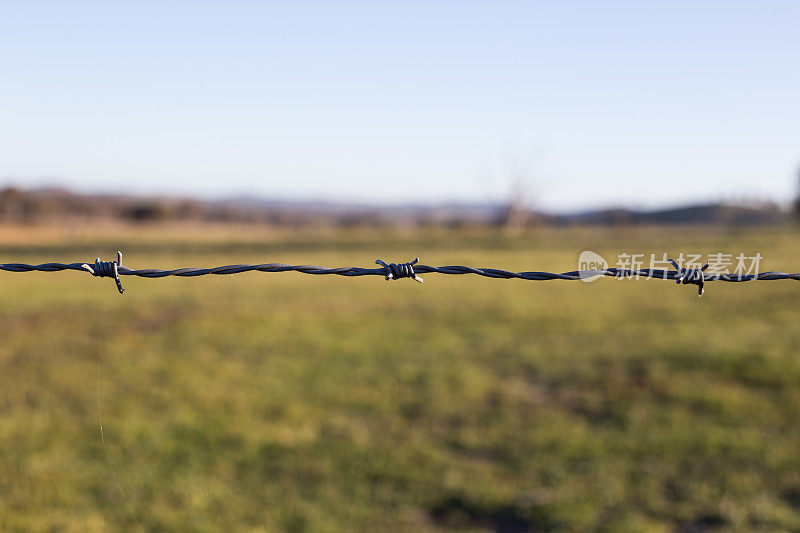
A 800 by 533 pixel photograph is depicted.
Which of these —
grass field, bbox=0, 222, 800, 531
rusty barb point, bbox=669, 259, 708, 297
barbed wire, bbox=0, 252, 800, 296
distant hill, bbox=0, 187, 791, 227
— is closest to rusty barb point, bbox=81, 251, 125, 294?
barbed wire, bbox=0, 252, 800, 296

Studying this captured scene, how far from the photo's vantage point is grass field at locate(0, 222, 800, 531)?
5.16 metres

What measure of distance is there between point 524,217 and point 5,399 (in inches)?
2670

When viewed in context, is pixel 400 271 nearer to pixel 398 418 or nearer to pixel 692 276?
pixel 692 276

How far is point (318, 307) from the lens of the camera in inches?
621

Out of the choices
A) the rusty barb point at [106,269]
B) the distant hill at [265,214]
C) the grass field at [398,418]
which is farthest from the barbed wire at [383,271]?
the distant hill at [265,214]

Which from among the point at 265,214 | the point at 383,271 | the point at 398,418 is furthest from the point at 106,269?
the point at 265,214

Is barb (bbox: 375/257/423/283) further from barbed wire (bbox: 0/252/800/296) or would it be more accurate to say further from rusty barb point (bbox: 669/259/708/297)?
rusty barb point (bbox: 669/259/708/297)

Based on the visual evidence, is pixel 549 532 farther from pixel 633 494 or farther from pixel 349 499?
pixel 349 499

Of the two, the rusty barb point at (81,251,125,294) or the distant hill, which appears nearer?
the rusty barb point at (81,251,125,294)

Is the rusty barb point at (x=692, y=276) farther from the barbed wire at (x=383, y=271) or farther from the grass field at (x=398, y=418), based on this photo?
the grass field at (x=398, y=418)

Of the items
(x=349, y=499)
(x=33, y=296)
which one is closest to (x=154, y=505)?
(x=349, y=499)

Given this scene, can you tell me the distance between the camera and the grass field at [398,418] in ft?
16.9

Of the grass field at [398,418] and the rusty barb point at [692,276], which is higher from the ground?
the rusty barb point at [692,276]

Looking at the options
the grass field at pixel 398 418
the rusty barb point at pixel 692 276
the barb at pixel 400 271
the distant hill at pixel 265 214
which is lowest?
the grass field at pixel 398 418
